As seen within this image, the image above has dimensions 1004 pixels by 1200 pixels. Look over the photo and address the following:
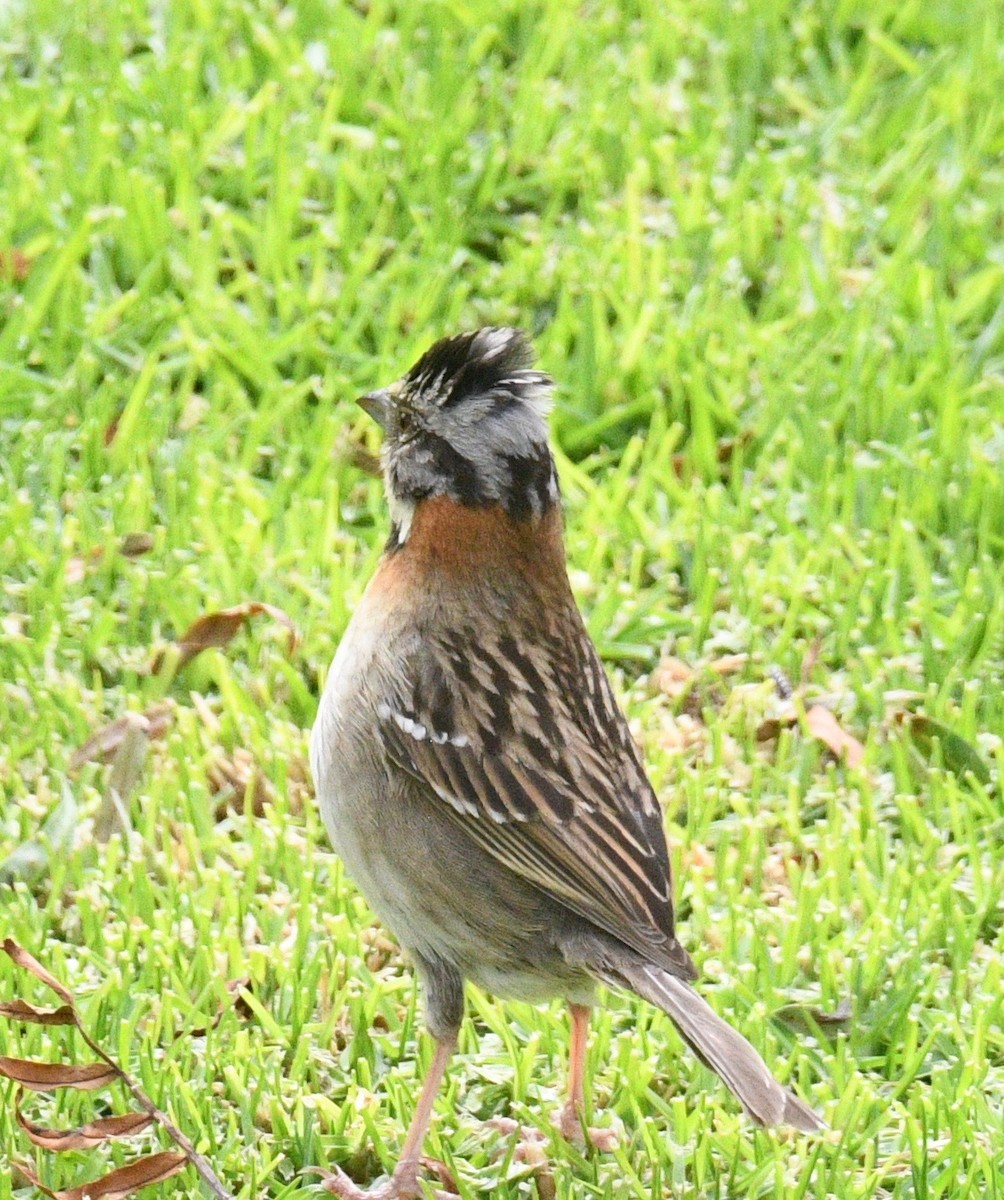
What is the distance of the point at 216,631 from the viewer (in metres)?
6.64

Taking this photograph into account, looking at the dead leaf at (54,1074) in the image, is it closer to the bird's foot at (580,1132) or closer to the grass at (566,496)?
the grass at (566,496)

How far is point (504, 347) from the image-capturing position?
508 centimetres

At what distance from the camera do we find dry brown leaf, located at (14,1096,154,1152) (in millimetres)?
4688

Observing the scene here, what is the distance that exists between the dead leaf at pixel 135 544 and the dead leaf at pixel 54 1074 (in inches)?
101

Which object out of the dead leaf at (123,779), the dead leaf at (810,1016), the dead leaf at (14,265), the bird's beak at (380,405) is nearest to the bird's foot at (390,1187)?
the dead leaf at (810,1016)

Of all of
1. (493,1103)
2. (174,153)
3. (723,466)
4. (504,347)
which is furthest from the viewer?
(174,153)

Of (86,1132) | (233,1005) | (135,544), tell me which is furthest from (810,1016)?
(135,544)

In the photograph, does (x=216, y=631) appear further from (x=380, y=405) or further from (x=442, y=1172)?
(x=442, y=1172)

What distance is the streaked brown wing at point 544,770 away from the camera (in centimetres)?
490

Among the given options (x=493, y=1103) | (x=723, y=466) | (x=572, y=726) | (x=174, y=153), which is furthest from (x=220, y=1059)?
(x=174, y=153)

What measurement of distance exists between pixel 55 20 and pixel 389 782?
4854mm

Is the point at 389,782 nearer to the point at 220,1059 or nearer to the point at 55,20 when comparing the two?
the point at 220,1059

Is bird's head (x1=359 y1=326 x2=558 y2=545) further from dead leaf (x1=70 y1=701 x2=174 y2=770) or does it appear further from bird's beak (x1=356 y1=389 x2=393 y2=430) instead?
dead leaf (x1=70 y1=701 x2=174 y2=770)

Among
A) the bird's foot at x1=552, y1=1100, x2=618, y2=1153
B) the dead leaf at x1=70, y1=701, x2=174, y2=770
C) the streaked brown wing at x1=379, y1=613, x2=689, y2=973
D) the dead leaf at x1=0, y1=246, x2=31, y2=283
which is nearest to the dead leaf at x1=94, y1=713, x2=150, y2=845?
the dead leaf at x1=70, y1=701, x2=174, y2=770
